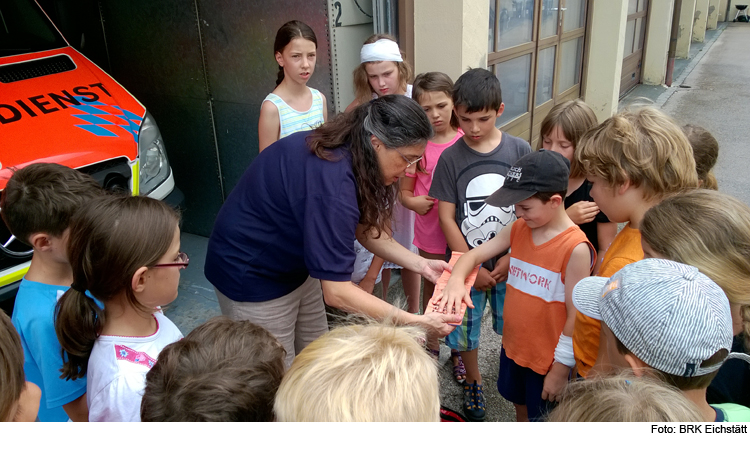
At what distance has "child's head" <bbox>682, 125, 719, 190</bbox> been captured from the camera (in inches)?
95.5

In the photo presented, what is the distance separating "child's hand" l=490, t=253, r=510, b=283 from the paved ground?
2.52 ft

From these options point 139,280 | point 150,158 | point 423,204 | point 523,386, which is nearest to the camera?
point 139,280

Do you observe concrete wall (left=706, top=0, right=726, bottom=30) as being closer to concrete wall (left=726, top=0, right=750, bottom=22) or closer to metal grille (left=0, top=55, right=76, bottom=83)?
concrete wall (left=726, top=0, right=750, bottom=22)

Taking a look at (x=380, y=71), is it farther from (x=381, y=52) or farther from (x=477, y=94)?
(x=477, y=94)

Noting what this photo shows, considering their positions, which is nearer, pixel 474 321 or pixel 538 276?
pixel 538 276

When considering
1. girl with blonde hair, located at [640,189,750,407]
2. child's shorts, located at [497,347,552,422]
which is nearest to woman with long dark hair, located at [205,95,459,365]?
child's shorts, located at [497,347,552,422]

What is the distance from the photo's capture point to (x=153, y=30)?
14.3 feet

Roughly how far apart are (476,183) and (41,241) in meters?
1.88

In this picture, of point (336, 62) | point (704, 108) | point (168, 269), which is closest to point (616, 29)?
point (704, 108)

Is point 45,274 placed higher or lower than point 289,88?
lower

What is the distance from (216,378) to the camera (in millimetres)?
1217

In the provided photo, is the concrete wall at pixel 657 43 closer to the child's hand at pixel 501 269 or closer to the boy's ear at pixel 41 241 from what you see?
the child's hand at pixel 501 269

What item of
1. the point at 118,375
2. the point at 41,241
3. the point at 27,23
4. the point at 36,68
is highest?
the point at 27,23

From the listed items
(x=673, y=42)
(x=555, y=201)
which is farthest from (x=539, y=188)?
(x=673, y=42)
